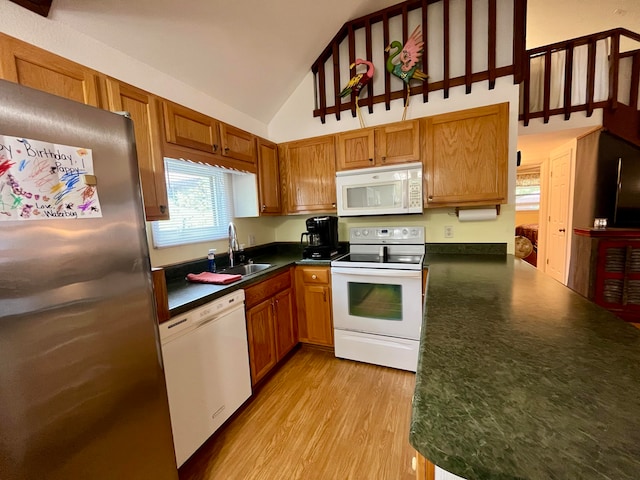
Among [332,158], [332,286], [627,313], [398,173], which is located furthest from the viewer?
[627,313]

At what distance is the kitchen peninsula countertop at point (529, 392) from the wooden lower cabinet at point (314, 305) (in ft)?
4.56

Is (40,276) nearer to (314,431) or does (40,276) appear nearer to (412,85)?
(314,431)

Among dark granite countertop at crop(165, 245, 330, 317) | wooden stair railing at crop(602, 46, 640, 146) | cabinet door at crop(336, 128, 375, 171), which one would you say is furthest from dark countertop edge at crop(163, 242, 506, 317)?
wooden stair railing at crop(602, 46, 640, 146)

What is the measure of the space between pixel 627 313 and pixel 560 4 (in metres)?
3.34

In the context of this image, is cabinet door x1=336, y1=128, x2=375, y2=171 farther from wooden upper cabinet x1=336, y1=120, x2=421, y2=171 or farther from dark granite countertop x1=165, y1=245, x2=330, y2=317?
dark granite countertop x1=165, y1=245, x2=330, y2=317

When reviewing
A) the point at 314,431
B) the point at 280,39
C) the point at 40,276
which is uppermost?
the point at 280,39

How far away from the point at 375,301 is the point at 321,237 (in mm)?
787

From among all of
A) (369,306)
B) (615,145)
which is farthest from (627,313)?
(369,306)

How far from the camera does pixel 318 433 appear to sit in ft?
5.33

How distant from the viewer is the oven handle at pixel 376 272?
2.03 meters

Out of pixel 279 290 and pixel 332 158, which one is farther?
pixel 332 158

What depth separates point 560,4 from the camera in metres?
2.63

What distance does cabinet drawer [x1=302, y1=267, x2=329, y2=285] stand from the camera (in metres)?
2.37

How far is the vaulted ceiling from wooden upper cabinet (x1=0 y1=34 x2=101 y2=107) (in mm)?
384
